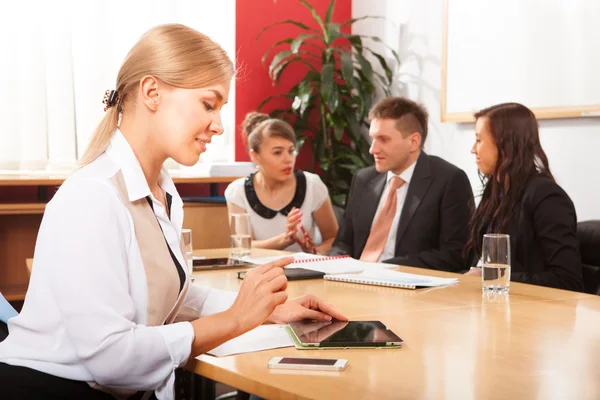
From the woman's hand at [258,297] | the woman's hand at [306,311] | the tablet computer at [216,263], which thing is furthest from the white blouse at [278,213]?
the woman's hand at [258,297]

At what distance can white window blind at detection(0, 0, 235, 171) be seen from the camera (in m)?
4.40

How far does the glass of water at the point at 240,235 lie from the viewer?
2783 mm

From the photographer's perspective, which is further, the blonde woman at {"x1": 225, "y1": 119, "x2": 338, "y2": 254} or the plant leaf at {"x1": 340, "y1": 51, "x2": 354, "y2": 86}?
the plant leaf at {"x1": 340, "y1": 51, "x2": 354, "y2": 86}

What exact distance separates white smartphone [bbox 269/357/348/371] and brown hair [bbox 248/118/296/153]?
2.72 m

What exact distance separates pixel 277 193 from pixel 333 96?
1.07 metres

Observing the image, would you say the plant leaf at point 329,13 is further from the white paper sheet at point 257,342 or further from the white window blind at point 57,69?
the white paper sheet at point 257,342

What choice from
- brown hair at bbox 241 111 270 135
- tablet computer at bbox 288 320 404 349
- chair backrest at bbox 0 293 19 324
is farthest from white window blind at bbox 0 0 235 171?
tablet computer at bbox 288 320 404 349

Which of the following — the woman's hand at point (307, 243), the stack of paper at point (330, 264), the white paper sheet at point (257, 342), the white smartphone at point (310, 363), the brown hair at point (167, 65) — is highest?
the brown hair at point (167, 65)

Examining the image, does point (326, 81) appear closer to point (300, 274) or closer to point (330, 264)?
point (330, 264)

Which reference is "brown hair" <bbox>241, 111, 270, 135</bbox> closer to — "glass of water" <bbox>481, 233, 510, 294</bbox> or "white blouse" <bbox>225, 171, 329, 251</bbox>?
"white blouse" <bbox>225, 171, 329, 251</bbox>

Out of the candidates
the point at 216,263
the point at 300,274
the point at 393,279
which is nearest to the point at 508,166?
the point at 393,279

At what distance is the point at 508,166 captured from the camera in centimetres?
288

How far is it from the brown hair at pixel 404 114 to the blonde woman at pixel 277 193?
1.78ft

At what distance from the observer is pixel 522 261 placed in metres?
2.75
